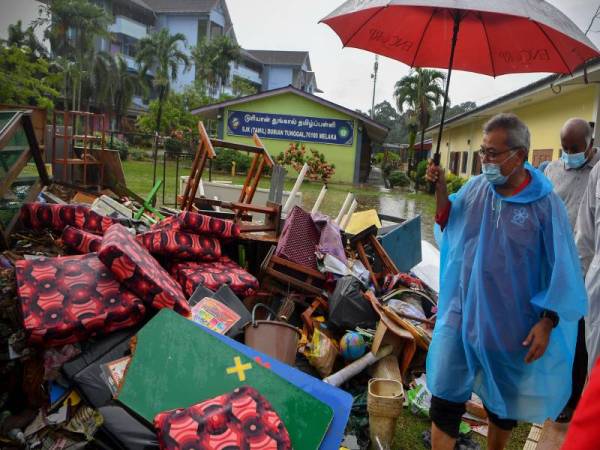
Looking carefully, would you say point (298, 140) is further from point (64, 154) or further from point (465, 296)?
point (465, 296)

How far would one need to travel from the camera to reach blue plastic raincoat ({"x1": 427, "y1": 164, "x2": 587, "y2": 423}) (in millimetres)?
2385

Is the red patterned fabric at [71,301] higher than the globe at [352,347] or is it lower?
higher

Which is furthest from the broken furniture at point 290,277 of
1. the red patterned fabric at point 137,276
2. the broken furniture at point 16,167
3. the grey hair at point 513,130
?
the grey hair at point 513,130

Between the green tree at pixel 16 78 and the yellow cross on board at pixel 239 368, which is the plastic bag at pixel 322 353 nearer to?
the yellow cross on board at pixel 239 368

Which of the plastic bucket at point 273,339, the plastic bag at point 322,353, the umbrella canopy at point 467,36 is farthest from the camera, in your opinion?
the plastic bag at point 322,353

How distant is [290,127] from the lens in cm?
2461

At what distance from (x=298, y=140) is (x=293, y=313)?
2111 cm

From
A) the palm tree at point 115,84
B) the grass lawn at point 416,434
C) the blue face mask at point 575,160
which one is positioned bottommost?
the grass lawn at point 416,434

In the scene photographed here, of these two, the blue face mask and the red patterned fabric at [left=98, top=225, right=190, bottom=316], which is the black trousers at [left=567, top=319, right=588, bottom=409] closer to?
the blue face mask

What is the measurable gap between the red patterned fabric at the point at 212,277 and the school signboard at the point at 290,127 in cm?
2079

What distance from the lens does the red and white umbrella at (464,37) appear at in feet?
10.0

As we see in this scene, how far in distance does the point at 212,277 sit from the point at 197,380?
5.22 feet

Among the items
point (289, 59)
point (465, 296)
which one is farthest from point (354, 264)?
point (289, 59)

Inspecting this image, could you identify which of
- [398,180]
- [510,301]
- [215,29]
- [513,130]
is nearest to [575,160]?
[513,130]
